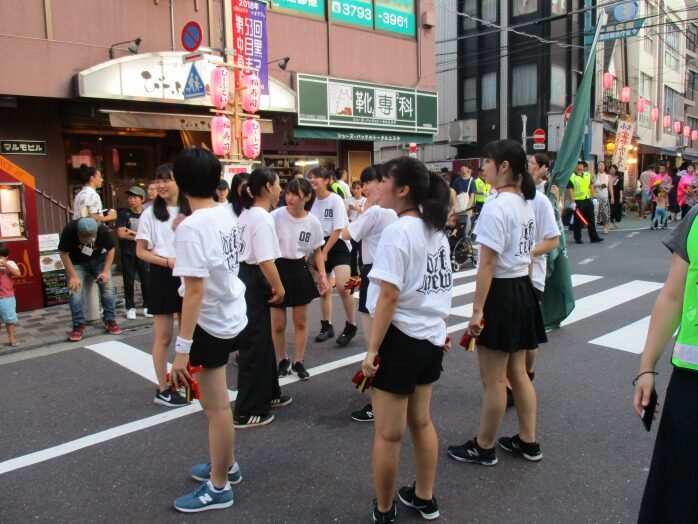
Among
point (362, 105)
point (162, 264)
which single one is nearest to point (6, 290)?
point (162, 264)

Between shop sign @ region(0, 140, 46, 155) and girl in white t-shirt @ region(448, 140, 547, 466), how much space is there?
9.68 m

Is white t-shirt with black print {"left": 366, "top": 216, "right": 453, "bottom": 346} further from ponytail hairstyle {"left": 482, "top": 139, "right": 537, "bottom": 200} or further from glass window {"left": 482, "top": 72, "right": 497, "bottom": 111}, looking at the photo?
glass window {"left": 482, "top": 72, "right": 497, "bottom": 111}

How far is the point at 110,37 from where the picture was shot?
1090cm

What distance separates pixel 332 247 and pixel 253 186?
2.33m

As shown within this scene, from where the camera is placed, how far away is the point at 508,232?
3.36 meters

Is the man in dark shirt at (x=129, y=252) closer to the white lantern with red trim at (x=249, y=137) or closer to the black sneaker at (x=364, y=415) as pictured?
the white lantern with red trim at (x=249, y=137)

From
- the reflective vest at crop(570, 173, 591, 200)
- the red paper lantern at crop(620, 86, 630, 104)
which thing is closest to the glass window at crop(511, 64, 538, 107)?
the red paper lantern at crop(620, 86, 630, 104)

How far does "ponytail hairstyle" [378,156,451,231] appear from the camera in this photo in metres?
2.72

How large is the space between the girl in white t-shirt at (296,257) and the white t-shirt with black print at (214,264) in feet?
6.12

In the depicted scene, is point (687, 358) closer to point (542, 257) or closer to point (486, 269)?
point (486, 269)

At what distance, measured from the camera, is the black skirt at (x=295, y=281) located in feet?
16.6

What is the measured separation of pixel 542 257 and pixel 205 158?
9.23ft

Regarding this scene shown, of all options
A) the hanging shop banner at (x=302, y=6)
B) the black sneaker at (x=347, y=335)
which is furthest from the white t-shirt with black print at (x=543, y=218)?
the hanging shop banner at (x=302, y=6)

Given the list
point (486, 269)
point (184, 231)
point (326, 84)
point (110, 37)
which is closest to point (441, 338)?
point (486, 269)
